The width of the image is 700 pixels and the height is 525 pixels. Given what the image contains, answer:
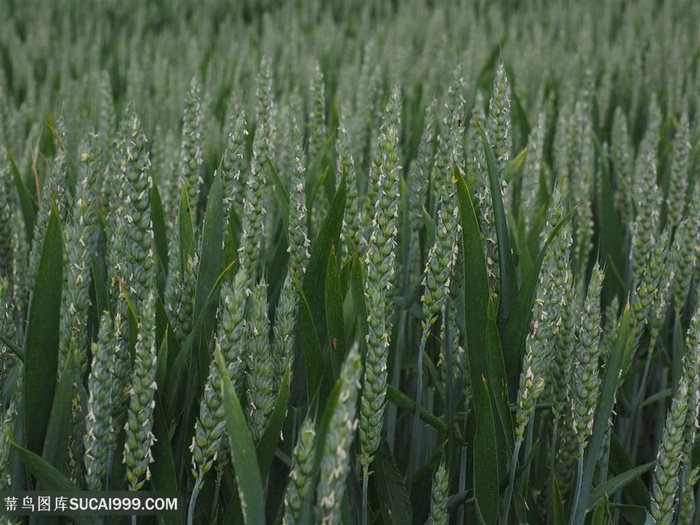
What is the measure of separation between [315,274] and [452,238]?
182mm

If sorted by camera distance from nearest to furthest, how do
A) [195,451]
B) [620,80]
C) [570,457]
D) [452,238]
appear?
[195,451], [452,238], [570,457], [620,80]

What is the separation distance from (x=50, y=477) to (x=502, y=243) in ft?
1.79

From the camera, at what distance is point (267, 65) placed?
4.69 ft

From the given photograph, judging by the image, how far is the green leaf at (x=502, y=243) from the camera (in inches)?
38.8

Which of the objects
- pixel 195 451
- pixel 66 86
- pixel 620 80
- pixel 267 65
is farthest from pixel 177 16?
pixel 195 451

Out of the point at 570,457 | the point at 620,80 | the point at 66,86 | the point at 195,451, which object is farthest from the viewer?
the point at 620,80

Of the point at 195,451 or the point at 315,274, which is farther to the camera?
the point at 315,274

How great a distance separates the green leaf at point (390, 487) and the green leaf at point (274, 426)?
0.48ft

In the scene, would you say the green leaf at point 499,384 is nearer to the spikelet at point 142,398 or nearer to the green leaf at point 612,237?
the spikelet at point 142,398

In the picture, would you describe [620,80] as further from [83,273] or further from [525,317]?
[83,273]

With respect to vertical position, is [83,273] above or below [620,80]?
below

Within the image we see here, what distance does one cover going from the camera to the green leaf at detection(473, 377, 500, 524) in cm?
88

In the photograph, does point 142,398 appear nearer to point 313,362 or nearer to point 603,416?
point 313,362

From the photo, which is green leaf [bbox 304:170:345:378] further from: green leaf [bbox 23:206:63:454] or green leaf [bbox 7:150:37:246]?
green leaf [bbox 7:150:37:246]
